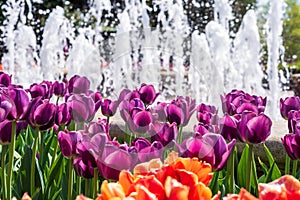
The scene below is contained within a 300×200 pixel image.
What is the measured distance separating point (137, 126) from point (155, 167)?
659 mm

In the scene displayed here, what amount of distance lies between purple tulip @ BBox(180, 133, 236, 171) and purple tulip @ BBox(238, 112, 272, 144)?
13 centimetres

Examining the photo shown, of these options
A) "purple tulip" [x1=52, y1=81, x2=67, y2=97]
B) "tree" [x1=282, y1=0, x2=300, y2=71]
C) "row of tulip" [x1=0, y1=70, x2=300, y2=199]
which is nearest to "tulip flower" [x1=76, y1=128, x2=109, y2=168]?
"row of tulip" [x1=0, y1=70, x2=300, y2=199]

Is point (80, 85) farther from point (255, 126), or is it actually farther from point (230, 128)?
point (255, 126)

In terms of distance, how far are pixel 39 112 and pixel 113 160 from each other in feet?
1.46

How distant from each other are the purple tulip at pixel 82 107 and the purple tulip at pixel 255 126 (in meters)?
0.45

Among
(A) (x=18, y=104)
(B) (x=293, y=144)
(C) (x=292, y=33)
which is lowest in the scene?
(B) (x=293, y=144)

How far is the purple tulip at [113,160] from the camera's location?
107 centimetres

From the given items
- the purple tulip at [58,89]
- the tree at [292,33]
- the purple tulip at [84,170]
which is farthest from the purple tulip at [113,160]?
the tree at [292,33]

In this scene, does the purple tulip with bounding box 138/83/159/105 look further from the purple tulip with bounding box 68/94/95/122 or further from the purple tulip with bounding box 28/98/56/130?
the purple tulip with bounding box 28/98/56/130

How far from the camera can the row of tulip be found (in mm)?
1146

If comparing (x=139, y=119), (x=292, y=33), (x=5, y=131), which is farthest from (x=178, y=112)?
(x=292, y=33)

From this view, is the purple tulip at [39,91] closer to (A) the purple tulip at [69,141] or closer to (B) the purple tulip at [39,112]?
(B) the purple tulip at [39,112]

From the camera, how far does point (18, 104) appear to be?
1.43m

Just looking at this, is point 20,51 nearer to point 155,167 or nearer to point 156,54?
point 156,54
